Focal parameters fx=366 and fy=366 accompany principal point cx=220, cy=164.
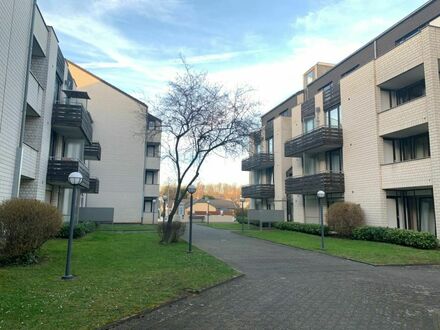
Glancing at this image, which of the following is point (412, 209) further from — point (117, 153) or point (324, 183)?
point (117, 153)

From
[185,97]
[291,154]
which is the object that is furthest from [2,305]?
[291,154]

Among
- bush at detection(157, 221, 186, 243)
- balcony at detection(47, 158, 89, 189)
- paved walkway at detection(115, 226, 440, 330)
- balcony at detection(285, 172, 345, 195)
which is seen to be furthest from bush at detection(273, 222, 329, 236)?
balcony at detection(47, 158, 89, 189)

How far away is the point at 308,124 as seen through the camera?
29469mm

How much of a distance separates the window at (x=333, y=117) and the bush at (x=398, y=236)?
27.1 feet

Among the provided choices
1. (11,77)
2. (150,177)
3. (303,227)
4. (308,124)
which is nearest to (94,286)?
(11,77)

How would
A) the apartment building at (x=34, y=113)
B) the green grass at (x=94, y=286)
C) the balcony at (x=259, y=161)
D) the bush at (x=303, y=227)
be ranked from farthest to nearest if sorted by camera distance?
the balcony at (x=259, y=161) < the bush at (x=303, y=227) < the apartment building at (x=34, y=113) < the green grass at (x=94, y=286)

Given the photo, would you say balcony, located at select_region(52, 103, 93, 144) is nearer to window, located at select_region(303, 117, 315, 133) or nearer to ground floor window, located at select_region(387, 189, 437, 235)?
window, located at select_region(303, 117, 315, 133)

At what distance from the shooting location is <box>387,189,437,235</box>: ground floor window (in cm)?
1834

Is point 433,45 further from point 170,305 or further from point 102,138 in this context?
point 102,138

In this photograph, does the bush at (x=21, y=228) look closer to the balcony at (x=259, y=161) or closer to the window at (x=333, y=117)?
the window at (x=333, y=117)

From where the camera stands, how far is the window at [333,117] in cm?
2533

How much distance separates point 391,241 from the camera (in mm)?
17922

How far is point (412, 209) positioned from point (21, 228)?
1835 cm

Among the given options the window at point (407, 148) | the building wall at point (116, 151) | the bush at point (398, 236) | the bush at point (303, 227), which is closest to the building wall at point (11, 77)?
the bush at point (398, 236)
